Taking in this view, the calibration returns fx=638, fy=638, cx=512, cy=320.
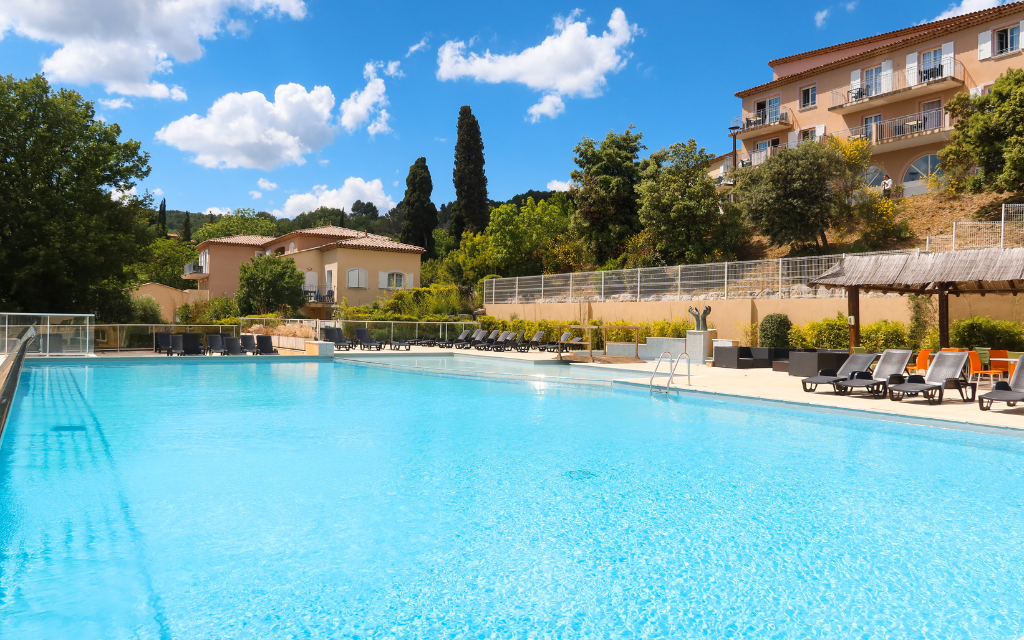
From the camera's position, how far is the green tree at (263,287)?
35.4m

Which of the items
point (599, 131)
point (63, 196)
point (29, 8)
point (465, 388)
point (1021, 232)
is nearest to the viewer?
point (29, 8)

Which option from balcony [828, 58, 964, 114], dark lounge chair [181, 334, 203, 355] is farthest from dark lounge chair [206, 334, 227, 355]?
balcony [828, 58, 964, 114]

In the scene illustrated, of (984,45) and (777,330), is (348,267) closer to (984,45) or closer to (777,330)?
(777,330)

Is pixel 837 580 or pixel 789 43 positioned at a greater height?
pixel 789 43

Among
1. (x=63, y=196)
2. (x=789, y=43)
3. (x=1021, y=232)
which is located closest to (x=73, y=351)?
(x=63, y=196)

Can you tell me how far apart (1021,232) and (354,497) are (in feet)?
71.1

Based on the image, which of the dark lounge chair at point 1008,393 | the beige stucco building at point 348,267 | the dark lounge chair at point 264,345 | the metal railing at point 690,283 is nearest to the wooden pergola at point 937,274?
the metal railing at point 690,283

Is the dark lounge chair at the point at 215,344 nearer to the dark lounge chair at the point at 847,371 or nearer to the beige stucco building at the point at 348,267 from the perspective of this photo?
the dark lounge chair at the point at 847,371

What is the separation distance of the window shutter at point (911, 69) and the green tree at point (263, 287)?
32577 millimetres

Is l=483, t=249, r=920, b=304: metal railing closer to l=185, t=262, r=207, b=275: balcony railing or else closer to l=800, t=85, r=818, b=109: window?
l=800, t=85, r=818, b=109: window

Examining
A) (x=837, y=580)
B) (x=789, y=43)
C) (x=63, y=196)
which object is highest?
(x=789, y=43)

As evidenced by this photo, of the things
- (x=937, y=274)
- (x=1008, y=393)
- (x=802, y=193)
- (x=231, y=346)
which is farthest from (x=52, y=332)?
(x=802, y=193)

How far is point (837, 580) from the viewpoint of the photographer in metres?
4.19

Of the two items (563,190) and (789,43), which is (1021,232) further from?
(563,190)
